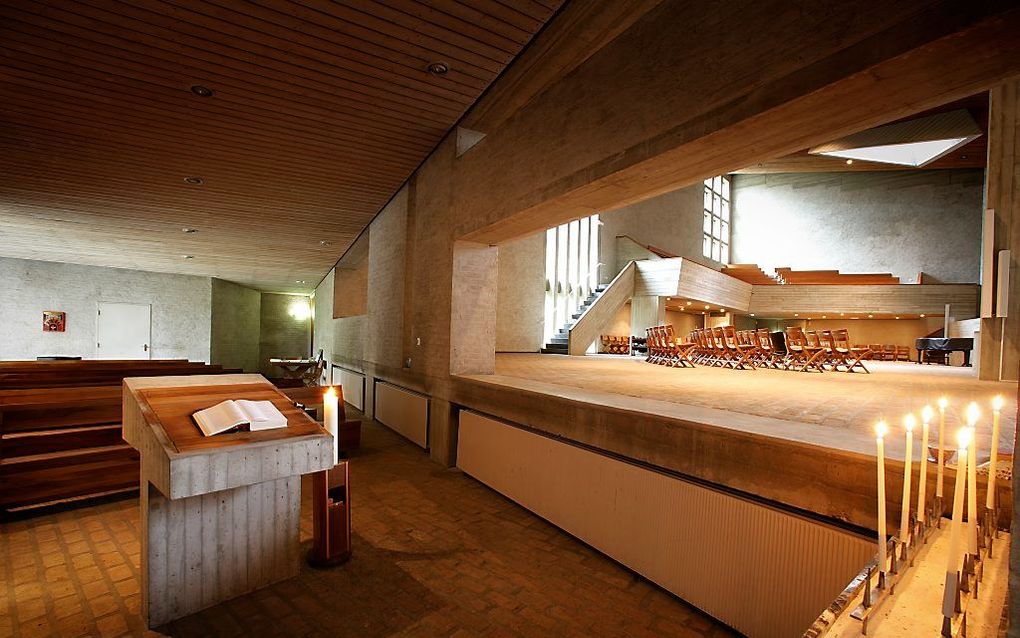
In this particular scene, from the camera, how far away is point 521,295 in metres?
14.8

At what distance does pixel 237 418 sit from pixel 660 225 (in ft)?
71.7

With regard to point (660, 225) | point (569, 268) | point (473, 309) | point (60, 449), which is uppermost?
point (660, 225)

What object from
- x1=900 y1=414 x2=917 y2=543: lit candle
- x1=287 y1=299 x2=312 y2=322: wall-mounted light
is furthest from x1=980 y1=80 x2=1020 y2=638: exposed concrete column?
x1=287 y1=299 x2=312 y2=322: wall-mounted light

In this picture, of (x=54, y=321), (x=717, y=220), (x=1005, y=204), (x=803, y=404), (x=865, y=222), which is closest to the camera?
(x=803, y=404)

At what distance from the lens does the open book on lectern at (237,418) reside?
2398 mm

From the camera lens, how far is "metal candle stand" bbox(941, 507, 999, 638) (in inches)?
45.1

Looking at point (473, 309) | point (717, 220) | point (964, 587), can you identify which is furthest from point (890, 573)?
point (717, 220)

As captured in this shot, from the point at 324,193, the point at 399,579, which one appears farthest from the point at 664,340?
the point at 399,579

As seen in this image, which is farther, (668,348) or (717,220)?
(717,220)

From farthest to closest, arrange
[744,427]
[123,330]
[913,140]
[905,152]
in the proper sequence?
[905,152] < [123,330] < [913,140] < [744,427]

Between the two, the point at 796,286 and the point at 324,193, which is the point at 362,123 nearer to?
the point at 324,193

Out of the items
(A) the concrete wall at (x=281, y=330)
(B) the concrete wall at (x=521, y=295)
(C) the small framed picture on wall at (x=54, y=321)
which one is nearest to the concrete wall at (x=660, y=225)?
(B) the concrete wall at (x=521, y=295)

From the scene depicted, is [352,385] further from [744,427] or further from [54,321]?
[744,427]

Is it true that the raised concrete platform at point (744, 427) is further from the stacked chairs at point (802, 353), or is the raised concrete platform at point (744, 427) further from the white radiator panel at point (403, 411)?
the stacked chairs at point (802, 353)
